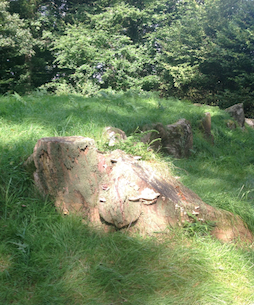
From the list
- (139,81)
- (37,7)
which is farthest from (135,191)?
(37,7)

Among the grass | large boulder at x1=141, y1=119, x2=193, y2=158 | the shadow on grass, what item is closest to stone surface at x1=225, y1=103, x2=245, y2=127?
large boulder at x1=141, y1=119, x2=193, y2=158

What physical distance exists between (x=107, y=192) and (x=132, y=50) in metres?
14.4

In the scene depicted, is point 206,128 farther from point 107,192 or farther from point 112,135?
point 107,192

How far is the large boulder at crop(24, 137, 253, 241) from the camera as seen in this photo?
297cm

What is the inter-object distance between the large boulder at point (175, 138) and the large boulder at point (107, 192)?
270 cm

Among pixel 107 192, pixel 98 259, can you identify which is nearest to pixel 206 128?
pixel 107 192

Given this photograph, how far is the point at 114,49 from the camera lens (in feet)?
54.1

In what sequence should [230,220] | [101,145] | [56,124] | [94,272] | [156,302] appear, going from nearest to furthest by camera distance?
[156,302] < [94,272] < [230,220] < [101,145] < [56,124]

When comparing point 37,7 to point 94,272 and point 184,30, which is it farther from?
point 94,272

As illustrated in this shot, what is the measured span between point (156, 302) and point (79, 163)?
5.36 ft

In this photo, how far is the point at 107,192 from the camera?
3.09 m

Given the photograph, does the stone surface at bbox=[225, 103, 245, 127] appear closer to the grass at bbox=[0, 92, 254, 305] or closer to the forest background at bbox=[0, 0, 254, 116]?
the forest background at bbox=[0, 0, 254, 116]

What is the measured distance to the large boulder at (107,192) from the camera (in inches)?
117

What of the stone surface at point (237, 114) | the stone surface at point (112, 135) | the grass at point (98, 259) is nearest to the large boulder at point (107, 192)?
the grass at point (98, 259)
